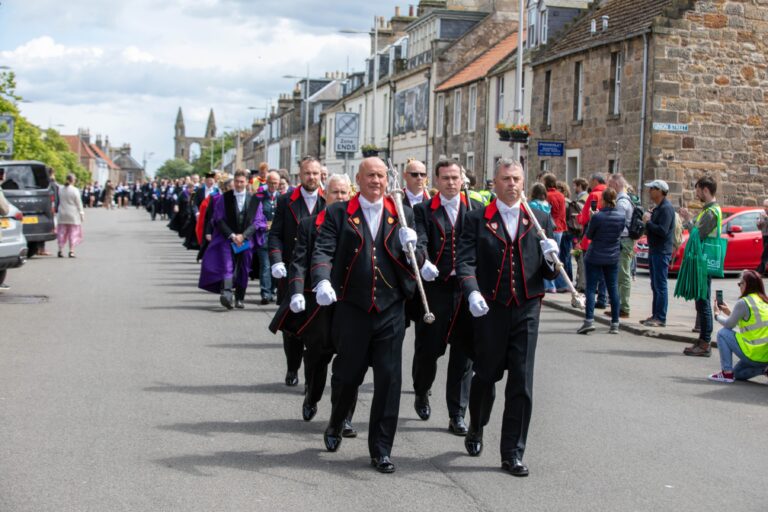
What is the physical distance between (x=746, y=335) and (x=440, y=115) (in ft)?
128

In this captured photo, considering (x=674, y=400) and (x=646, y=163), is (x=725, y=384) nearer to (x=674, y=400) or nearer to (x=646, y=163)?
(x=674, y=400)

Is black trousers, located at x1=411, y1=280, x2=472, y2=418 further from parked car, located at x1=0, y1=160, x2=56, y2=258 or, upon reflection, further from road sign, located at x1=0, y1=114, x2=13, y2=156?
road sign, located at x1=0, y1=114, x2=13, y2=156

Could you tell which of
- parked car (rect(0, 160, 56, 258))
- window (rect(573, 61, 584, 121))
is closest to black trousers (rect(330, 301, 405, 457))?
parked car (rect(0, 160, 56, 258))

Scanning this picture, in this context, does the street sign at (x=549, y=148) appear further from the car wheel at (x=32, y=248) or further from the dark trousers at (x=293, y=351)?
the dark trousers at (x=293, y=351)

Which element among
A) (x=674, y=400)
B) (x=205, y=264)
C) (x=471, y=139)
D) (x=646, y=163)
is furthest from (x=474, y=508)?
(x=471, y=139)

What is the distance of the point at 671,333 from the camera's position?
1370cm

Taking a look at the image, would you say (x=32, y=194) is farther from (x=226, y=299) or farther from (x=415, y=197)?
(x=415, y=197)

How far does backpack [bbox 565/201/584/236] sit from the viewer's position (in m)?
18.7

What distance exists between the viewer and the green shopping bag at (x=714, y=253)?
40.6ft

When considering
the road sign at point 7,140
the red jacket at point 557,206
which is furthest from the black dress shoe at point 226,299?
the road sign at point 7,140

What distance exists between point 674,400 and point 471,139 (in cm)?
3458

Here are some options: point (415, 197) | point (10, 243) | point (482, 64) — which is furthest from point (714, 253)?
point (482, 64)

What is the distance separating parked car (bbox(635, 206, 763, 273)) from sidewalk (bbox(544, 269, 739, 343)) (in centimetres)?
157

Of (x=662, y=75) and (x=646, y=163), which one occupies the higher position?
(x=662, y=75)
